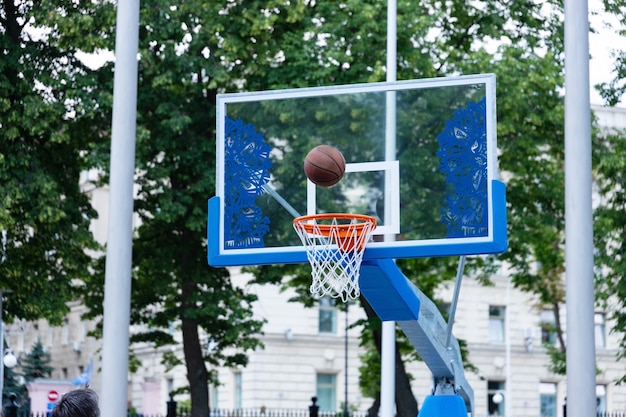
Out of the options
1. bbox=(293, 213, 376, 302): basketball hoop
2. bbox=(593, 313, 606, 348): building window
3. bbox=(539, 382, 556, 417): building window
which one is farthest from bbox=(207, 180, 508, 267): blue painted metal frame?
bbox=(593, 313, 606, 348): building window

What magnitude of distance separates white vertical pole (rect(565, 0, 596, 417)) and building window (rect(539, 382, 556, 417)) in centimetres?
4022

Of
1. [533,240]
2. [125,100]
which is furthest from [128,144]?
[533,240]

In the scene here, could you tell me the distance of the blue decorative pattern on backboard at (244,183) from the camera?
13.7 meters

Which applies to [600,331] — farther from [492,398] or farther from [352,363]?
[352,363]

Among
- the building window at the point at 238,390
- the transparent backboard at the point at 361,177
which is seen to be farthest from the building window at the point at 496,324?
the transparent backboard at the point at 361,177

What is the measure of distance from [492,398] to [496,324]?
379 cm

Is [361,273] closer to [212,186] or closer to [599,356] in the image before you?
[212,186]

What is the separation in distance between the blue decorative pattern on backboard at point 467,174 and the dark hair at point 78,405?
715 centimetres

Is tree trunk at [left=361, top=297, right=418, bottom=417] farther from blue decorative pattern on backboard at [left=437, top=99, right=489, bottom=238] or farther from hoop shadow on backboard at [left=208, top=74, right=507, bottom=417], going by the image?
blue decorative pattern on backboard at [left=437, top=99, right=489, bottom=238]

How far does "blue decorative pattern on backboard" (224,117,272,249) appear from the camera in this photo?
13.7 m

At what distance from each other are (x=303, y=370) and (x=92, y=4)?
28549 mm

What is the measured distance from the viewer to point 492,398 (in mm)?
53219

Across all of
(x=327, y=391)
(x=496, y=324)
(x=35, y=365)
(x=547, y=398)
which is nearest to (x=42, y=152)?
(x=35, y=365)

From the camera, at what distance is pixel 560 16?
27938 millimetres
